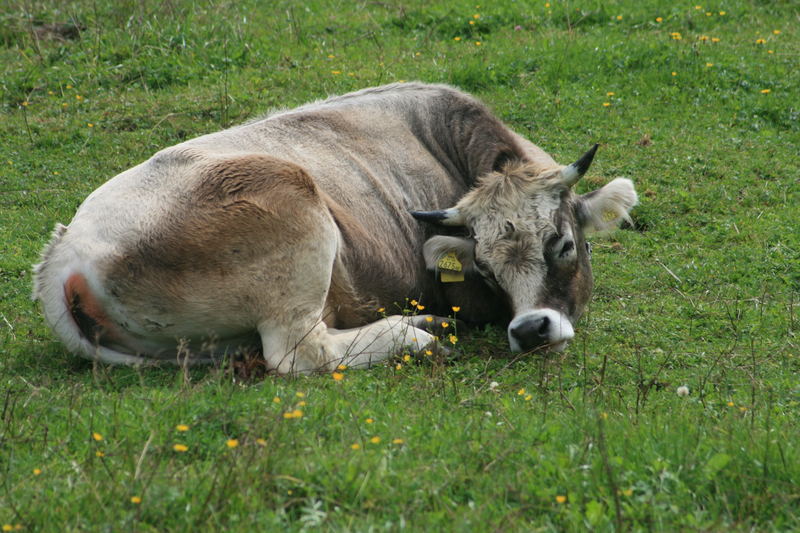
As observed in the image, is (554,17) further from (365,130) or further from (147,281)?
(147,281)

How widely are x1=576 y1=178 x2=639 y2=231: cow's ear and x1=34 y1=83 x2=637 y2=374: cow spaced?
0.05 feet

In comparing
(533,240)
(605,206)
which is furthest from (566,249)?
(605,206)

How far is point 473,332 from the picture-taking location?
703cm

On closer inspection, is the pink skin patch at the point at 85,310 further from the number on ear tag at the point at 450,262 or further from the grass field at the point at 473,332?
the number on ear tag at the point at 450,262

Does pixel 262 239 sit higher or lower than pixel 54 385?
higher

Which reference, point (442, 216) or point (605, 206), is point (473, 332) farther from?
point (605, 206)

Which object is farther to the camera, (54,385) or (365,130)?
(365,130)

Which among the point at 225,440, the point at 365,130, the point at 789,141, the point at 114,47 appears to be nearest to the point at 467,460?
the point at 225,440

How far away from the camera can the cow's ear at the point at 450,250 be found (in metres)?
6.95

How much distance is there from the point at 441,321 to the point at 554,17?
737 centimetres

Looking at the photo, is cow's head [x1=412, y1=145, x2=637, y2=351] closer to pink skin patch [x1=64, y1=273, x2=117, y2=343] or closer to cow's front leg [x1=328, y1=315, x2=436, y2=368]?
cow's front leg [x1=328, y1=315, x2=436, y2=368]

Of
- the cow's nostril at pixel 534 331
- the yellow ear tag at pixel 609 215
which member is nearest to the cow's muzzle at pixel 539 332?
the cow's nostril at pixel 534 331

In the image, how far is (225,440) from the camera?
169 inches

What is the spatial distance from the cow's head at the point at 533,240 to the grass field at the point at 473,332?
269 millimetres
